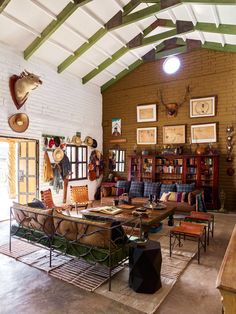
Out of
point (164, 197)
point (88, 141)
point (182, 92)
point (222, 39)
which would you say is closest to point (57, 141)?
point (88, 141)

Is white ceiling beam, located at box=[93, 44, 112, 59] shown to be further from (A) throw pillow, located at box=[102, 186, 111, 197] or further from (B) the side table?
(B) the side table

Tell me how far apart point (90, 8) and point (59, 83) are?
2.51 m

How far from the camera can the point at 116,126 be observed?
909 cm

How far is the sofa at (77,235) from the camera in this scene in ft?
9.54

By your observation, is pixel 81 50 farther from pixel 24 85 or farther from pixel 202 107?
pixel 202 107

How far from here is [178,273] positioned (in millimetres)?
3264

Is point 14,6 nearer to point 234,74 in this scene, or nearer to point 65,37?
point 65,37

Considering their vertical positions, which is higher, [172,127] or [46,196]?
[172,127]

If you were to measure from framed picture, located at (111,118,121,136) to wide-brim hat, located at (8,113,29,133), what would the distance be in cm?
361

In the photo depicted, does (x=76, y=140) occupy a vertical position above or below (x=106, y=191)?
above

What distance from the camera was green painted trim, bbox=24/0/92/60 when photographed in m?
5.24

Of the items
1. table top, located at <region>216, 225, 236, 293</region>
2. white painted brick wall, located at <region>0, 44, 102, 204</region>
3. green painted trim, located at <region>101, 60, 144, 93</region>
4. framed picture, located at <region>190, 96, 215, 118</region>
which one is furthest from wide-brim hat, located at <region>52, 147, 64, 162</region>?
table top, located at <region>216, 225, 236, 293</region>

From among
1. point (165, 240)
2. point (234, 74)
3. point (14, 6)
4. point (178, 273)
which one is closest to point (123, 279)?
point (178, 273)

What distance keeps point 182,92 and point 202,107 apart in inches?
33.4
